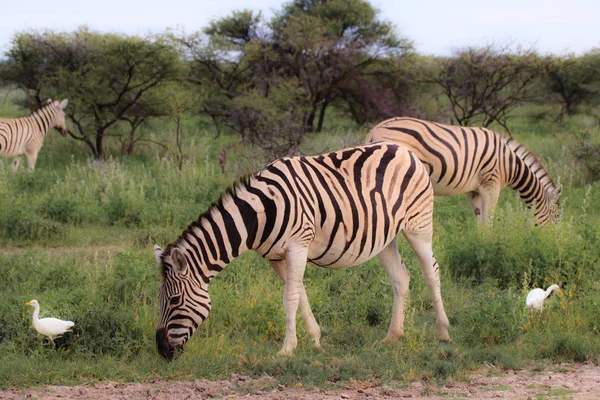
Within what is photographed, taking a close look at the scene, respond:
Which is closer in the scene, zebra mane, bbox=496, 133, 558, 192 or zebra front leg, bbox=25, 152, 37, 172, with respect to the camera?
zebra mane, bbox=496, 133, 558, 192

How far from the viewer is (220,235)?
17.1 feet

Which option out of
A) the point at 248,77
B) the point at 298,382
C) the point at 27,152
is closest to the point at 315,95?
the point at 248,77

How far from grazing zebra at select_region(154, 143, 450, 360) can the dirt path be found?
0.46 metres

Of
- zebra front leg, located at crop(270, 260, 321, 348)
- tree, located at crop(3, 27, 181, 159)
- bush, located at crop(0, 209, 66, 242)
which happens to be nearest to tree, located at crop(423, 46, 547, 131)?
tree, located at crop(3, 27, 181, 159)

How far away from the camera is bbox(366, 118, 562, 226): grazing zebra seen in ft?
29.3

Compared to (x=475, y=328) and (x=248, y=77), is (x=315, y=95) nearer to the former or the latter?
(x=248, y=77)

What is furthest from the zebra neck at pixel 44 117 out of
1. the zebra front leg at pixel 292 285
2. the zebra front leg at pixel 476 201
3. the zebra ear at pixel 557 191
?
the zebra front leg at pixel 292 285

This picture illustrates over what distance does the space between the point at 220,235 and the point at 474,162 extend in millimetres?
4856

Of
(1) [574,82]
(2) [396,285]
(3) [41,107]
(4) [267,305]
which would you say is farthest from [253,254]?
(1) [574,82]

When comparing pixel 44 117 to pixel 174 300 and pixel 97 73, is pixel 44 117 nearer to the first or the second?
pixel 97 73

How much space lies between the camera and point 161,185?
11.9 m

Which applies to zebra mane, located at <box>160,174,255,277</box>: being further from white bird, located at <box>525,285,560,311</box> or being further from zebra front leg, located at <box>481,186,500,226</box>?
zebra front leg, located at <box>481,186,500,226</box>

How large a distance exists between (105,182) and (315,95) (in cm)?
954

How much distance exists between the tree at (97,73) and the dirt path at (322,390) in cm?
1305
